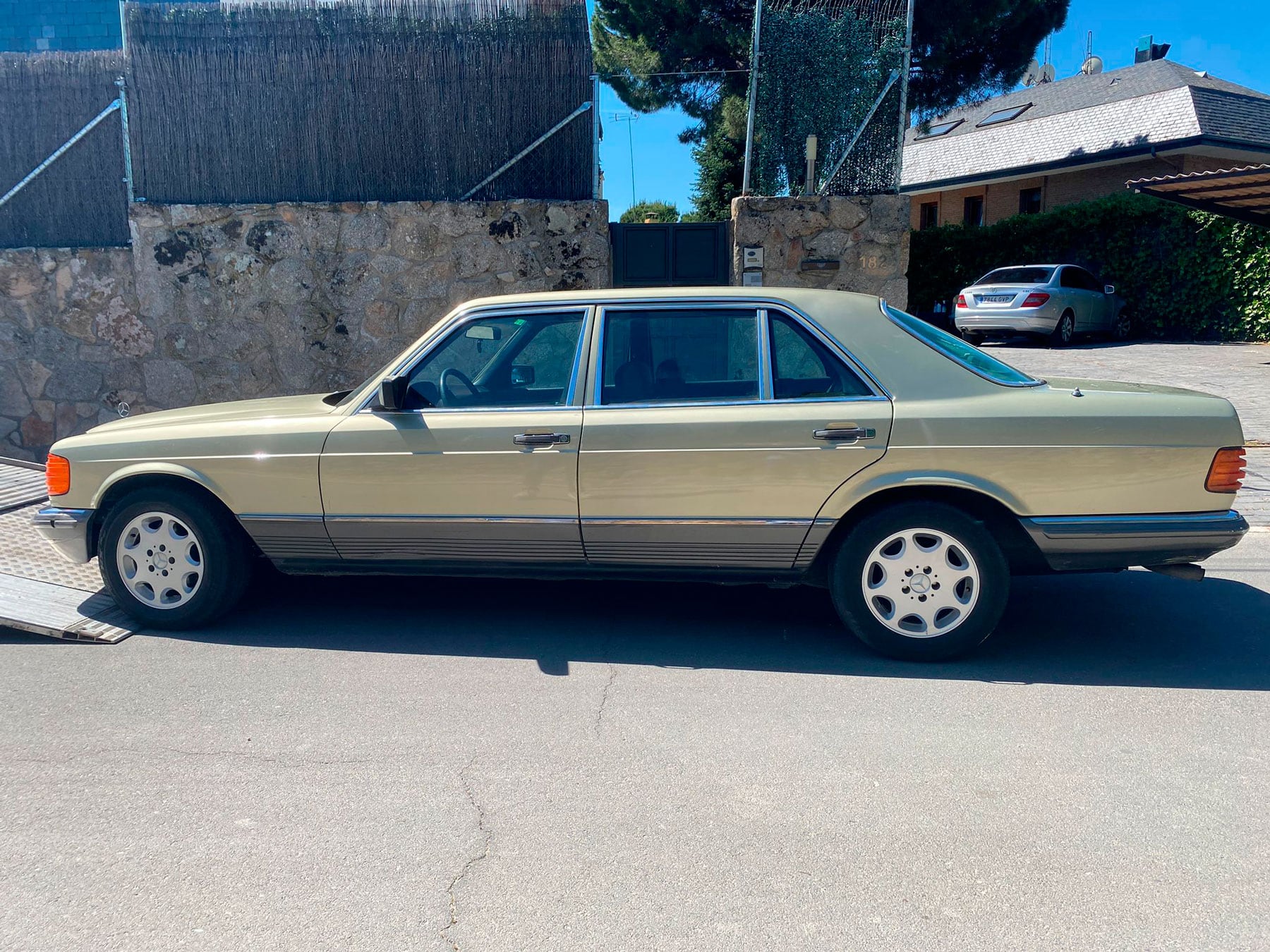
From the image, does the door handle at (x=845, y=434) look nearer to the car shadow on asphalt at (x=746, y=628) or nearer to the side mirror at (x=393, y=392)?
the car shadow on asphalt at (x=746, y=628)

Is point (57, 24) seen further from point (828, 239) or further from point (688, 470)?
point (688, 470)

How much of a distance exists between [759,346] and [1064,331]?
15.6 meters

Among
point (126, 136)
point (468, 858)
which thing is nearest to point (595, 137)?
point (126, 136)

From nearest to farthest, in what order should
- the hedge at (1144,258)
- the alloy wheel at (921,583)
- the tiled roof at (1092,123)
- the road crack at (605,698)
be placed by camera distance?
the road crack at (605,698), the alloy wheel at (921,583), the hedge at (1144,258), the tiled roof at (1092,123)

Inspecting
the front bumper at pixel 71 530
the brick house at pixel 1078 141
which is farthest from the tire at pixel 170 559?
the brick house at pixel 1078 141

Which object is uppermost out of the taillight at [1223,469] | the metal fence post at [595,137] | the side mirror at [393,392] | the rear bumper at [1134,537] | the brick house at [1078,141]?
the brick house at [1078,141]

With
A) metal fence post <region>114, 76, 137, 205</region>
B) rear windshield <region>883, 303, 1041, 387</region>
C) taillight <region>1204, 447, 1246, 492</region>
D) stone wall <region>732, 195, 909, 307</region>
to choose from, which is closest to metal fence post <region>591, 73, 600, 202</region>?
stone wall <region>732, 195, 909, 307</region>

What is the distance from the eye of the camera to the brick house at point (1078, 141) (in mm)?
22625

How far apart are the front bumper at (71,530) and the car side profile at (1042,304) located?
1646 centimetres

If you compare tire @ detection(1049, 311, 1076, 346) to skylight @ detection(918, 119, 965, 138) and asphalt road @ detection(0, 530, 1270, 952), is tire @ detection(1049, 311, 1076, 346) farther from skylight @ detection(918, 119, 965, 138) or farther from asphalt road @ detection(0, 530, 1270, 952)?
asphalt road @ detection(0, 530, 1270, 952)

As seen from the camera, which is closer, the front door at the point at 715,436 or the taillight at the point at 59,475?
the front door at the point at 715,436

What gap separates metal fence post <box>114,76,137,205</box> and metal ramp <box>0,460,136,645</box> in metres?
3.40

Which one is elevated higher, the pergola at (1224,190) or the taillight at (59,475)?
the pergola at (1224,190)

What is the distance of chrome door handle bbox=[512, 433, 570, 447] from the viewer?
469 centimetres
